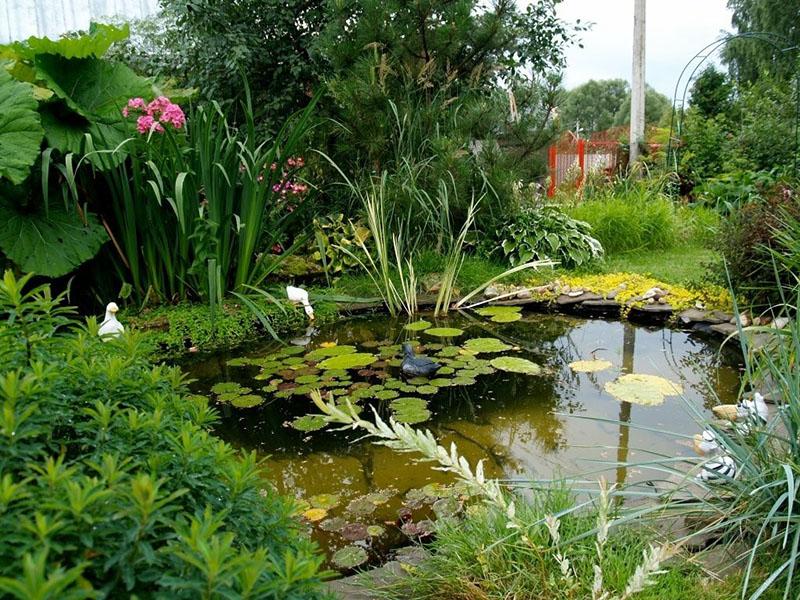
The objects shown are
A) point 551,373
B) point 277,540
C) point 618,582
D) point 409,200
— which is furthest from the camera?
point 409,200

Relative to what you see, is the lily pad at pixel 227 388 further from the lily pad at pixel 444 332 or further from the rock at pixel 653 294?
the rock at pixel 653 294

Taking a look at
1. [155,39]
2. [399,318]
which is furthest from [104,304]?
[155,39]

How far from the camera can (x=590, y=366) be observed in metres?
3.42

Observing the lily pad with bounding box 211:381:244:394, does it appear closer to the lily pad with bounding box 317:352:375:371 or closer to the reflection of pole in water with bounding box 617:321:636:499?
the lily pad with bounding box 317:352:375:371

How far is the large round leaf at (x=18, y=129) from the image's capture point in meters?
3.41

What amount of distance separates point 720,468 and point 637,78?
9526mm

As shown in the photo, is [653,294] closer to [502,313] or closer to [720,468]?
[502,313]

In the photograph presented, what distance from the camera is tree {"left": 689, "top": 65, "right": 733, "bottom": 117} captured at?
11188 mm

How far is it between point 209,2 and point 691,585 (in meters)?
6.23

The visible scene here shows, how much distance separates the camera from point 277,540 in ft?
3.10

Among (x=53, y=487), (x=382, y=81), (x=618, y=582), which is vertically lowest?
(x=618, y=582)

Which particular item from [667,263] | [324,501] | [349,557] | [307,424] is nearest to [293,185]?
[307,424]

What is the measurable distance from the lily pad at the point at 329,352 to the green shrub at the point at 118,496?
2.42 m

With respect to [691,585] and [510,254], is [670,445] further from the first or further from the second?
[510,254]
